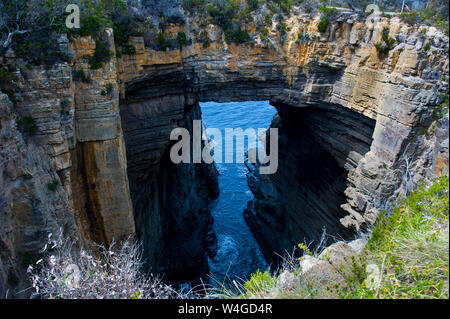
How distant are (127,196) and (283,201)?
11.7 meters

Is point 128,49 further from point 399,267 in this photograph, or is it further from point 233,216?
point 233,216

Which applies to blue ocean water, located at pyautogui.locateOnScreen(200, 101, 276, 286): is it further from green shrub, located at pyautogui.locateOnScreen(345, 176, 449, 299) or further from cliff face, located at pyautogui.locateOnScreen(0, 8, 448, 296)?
green shrub, located at pyautogui.locateOnScreen(345, 176, 449, 299)

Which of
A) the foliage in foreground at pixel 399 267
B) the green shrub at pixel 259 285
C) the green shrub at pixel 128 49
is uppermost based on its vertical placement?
the green shrub at pixel 128 49

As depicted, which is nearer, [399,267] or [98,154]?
[399,267]

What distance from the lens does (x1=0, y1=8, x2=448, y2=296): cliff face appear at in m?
9.16

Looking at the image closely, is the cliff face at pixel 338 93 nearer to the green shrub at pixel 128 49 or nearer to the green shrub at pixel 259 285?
the green shrub at pixel 128 49

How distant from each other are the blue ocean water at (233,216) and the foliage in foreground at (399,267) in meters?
6.65

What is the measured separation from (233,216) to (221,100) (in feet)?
41.9

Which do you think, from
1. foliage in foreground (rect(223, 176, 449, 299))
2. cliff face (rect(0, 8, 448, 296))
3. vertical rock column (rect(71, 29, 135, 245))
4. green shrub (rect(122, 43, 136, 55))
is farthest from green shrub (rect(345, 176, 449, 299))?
green shrub (rect(122, 43, 136, 55))

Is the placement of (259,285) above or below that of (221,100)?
below

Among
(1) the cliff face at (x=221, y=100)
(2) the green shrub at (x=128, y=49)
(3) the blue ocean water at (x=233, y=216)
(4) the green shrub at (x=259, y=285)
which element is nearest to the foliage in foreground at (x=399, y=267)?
(4) the green shrub at (x=259, y=285)

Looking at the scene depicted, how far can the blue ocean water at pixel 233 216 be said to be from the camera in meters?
21.2

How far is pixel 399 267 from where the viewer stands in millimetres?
6020

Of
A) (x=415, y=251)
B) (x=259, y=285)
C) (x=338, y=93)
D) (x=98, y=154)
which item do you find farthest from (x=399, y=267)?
(x=338, y=93)
